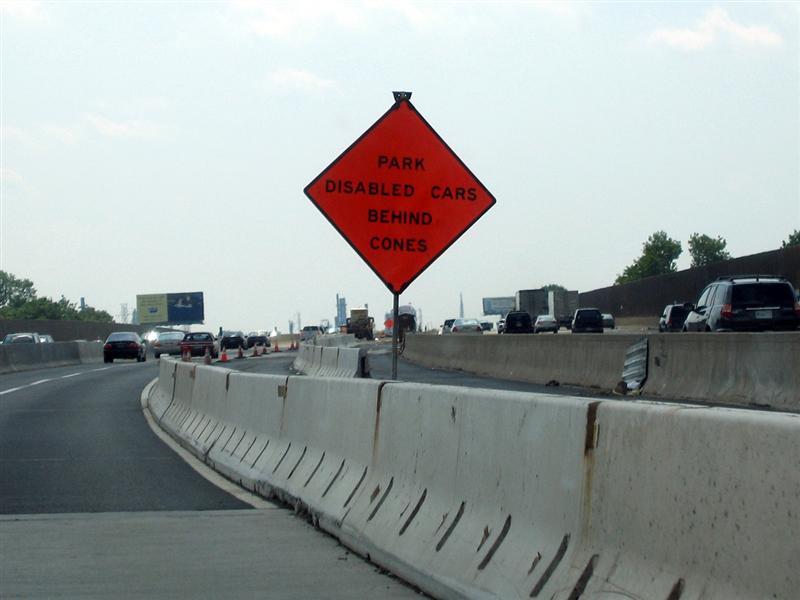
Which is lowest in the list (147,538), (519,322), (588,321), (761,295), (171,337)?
(147,538)

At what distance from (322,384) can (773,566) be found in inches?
253

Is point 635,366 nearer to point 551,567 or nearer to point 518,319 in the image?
point 551,567

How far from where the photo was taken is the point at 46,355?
51625mm

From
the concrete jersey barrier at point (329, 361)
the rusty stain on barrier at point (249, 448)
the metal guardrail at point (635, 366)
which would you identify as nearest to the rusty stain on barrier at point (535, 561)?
the rusty stain on barrier at point (249, 448)

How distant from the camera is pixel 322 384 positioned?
1018 cm

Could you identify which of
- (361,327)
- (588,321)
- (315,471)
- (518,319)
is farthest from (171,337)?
(315,471)

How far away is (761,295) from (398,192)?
48.7 ft

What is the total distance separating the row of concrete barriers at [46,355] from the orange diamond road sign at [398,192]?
34.4m

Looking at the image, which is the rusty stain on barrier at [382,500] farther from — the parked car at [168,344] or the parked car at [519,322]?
the parked car at [519,322]

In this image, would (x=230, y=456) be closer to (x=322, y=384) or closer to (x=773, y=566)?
(x=322, y=384)

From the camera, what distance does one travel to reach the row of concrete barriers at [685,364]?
17.7 metres

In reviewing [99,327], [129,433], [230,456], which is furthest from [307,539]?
[99,327]

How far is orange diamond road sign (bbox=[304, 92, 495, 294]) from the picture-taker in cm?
1249

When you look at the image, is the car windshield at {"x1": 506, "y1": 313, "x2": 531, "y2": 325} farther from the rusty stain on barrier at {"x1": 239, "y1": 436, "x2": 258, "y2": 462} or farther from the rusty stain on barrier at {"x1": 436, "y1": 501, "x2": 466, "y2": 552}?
the rusty stain on barrier at {"x1": 436, "y1": 501, "x2": 466, "y2": 552}
